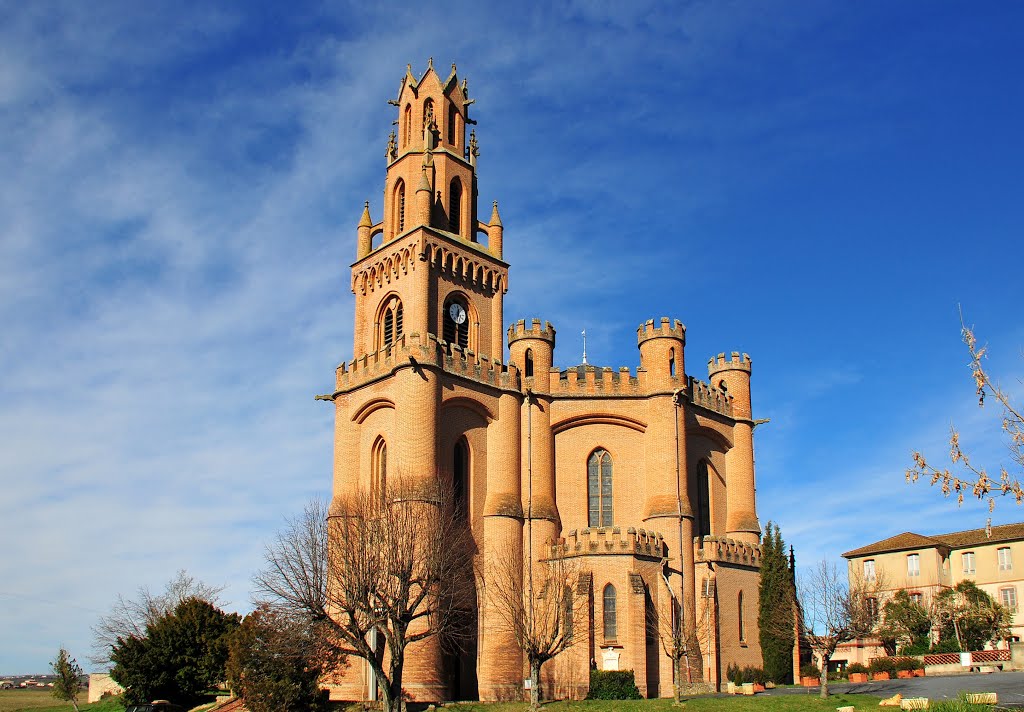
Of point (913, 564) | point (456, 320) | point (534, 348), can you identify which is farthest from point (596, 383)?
point (913, 564)

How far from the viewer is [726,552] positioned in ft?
146

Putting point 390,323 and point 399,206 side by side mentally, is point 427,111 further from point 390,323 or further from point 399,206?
point 390,323

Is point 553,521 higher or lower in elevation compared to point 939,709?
higher

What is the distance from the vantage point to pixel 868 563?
69250 mm

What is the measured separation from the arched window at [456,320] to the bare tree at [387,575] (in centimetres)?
925

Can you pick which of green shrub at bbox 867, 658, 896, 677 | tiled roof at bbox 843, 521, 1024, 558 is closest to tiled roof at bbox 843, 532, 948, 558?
tiled roof at bbox 843, 521, 1024, 558

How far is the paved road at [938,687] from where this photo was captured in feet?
106

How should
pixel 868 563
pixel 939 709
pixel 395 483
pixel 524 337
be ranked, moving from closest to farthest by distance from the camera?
pixel 939 709
pixel 395 483
pixel 524 337
pixel 868 563

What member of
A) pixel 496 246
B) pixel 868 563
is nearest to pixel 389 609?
pixel 496 246

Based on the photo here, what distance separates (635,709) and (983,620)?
108 ft

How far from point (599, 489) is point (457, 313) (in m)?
10.7

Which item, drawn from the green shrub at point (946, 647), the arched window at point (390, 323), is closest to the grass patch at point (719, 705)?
the arched window at point (390, 323)

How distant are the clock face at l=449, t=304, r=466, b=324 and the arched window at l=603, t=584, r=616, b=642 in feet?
49.1

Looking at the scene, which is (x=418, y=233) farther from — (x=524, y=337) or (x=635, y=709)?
(x=635, y=709)
